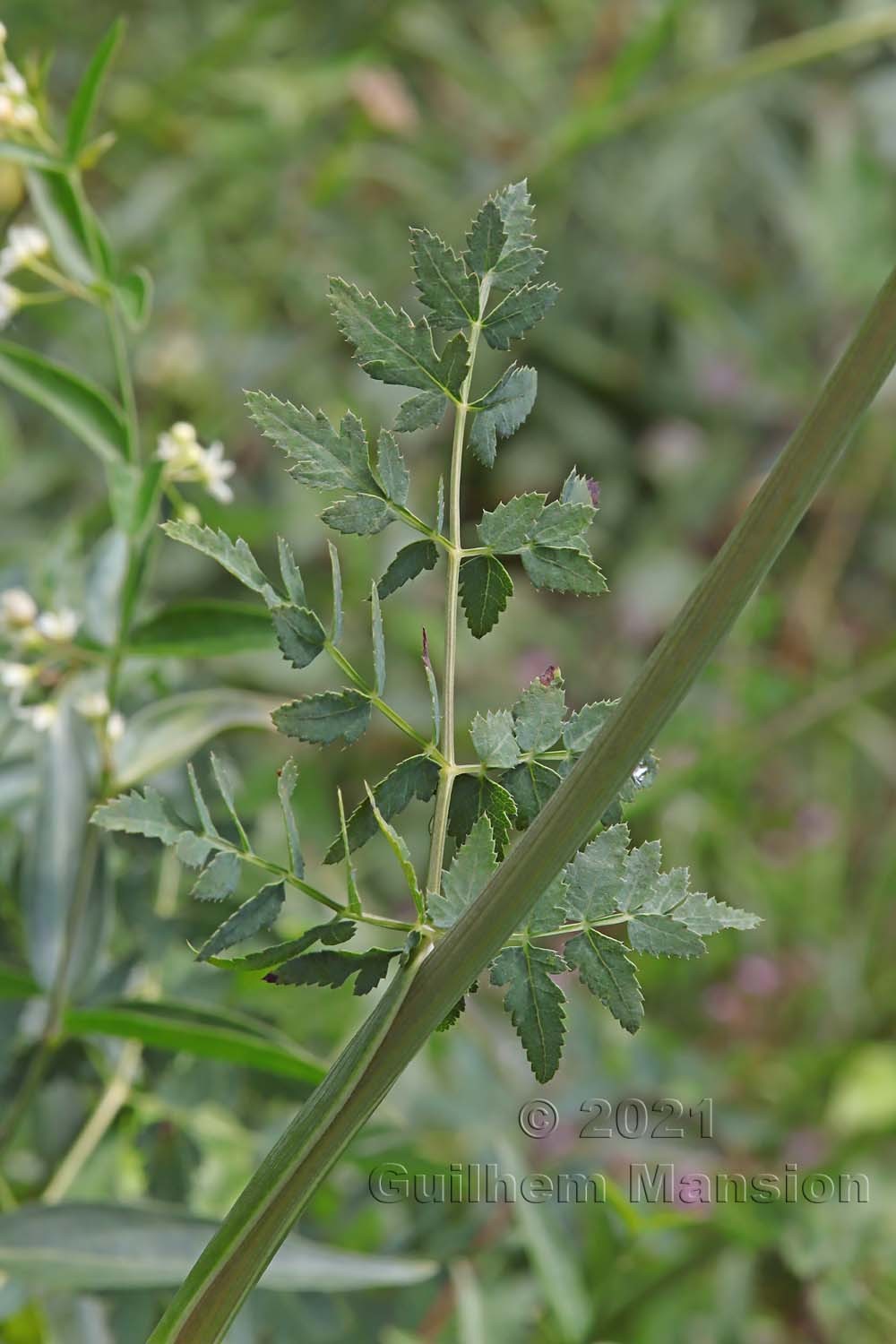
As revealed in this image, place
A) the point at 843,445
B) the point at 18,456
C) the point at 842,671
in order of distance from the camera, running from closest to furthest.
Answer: the point at 843,445 < the point at 18,456 < the point at 842,671

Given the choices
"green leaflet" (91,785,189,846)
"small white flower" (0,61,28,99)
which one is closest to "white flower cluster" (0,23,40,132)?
"small white flower" (0,61,28,99)

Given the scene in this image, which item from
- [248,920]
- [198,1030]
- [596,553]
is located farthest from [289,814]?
[596,553]

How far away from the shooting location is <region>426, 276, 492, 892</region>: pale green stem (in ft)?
0.83

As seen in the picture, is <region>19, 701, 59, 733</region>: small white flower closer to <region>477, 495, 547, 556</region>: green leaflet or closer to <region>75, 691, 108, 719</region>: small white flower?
<region>75, 691, 108, 719</region>: small white flower

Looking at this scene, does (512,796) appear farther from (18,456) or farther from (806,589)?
(806,589)

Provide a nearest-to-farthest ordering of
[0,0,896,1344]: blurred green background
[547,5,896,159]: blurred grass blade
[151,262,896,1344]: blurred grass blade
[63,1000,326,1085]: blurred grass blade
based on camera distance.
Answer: [151,262,896,1344]: blurred grass blade, [63,1000,326,1085]: blurred grass blade, [0,0,896,1344]: blurred green background, [547,5,896,159]: blurred grass blade

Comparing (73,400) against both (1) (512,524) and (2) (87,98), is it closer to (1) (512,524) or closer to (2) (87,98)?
(2) (87,98)

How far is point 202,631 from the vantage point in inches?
16.7

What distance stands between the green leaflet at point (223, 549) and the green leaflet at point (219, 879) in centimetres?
5

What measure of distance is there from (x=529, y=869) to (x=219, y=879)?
0.22ft

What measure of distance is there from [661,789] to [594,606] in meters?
0.57

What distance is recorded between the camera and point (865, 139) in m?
1.34

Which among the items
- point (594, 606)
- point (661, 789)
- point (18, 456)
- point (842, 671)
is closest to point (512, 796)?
point (661, 789)

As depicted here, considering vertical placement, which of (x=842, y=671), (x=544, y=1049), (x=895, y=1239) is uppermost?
(x=842, y=671)
